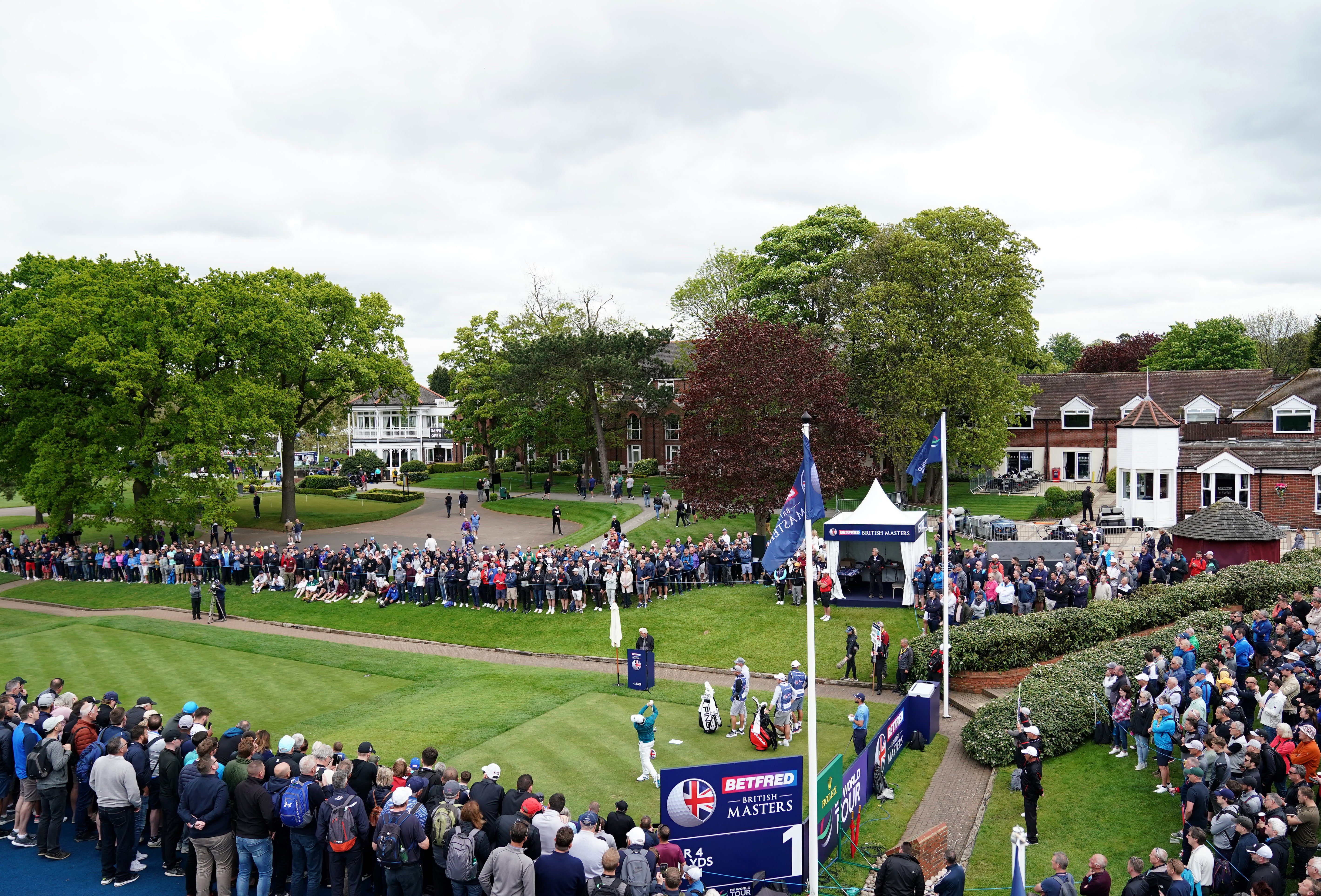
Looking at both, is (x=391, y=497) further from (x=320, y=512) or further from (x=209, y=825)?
(x=209, y=825)

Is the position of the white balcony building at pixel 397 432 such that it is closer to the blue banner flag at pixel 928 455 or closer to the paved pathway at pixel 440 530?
the paved pathway at pixel 440 530

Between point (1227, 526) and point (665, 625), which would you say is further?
point (1227, 526)

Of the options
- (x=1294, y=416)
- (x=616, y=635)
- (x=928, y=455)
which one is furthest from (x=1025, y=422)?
(x=616, y=635)

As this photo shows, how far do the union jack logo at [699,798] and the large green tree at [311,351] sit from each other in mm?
33373

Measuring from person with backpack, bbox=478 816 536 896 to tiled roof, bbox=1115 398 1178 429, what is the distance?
37.9 meters

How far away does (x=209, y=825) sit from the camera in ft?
32.7

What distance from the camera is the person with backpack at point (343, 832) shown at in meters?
9.88

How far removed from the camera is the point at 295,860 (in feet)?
33.6

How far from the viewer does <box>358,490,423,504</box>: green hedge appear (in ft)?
183

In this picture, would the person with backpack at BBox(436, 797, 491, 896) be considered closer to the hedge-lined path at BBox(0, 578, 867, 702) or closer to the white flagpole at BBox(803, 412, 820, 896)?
the white flagpole at BBox(803, 412, 820, 896)

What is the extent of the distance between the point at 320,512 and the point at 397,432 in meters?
29.7

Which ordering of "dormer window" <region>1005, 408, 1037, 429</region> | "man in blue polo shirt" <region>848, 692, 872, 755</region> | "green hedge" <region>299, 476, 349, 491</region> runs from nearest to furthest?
"man in blue polo shirt" <region>848, 692, 872, 755</region> → "dormer window" <region>1005, 408, 1037, 429</region> → "green hedge" <region>299, 476, 349, 491</region>

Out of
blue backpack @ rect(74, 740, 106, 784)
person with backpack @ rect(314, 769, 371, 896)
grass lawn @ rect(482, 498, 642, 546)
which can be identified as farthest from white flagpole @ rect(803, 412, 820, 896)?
grass lawn @ rect(482, 498, 642, 546)

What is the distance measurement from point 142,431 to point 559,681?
84.8 feet
